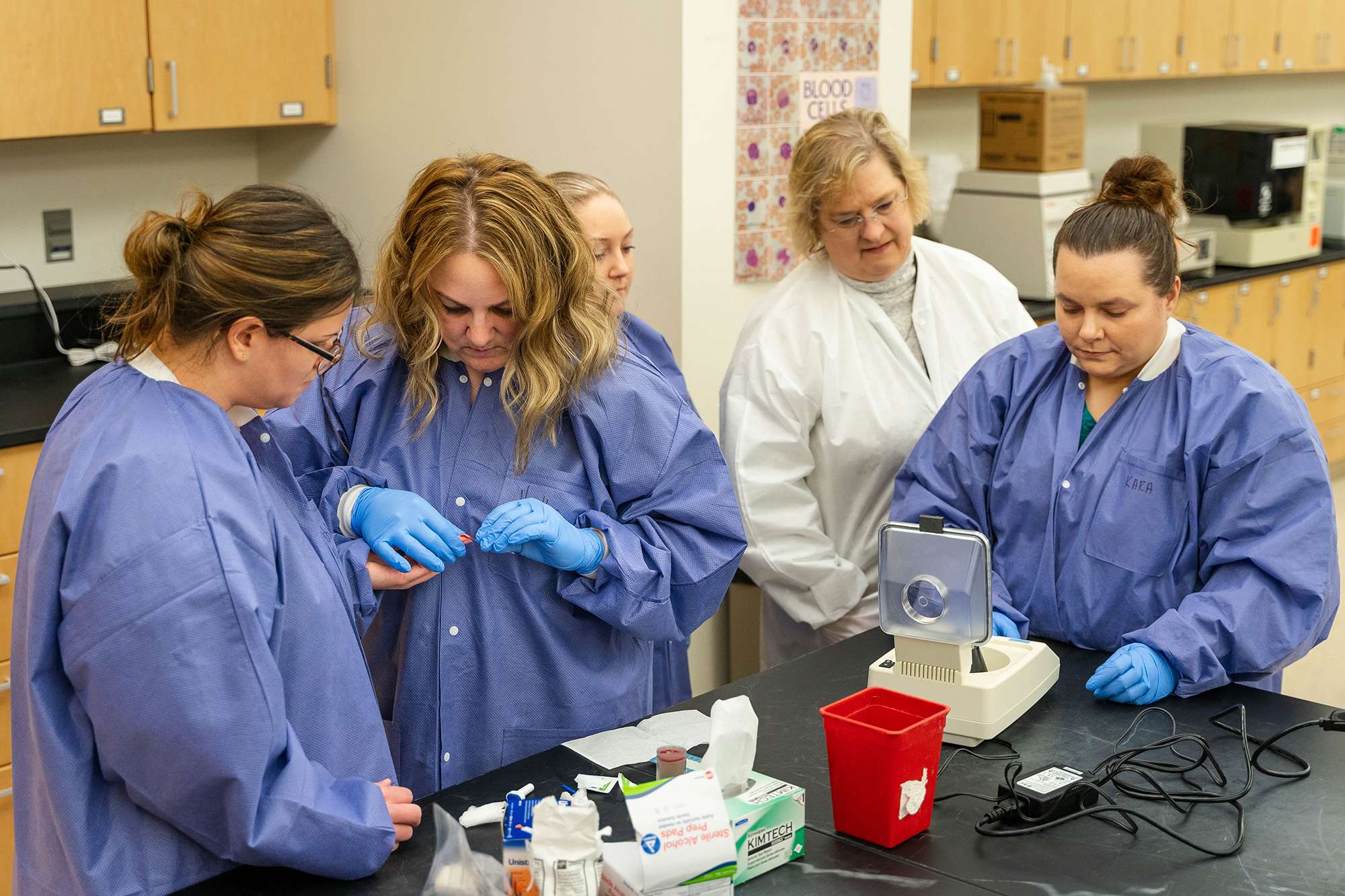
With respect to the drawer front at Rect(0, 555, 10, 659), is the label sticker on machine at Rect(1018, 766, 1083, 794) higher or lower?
higher

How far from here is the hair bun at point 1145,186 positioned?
1994 millimetres

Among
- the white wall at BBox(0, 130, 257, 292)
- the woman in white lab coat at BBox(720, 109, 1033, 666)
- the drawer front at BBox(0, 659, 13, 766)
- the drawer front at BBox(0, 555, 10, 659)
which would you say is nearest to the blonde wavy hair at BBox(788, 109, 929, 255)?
the woman in white lab coat at BBox(720, 109, 1033, 666)

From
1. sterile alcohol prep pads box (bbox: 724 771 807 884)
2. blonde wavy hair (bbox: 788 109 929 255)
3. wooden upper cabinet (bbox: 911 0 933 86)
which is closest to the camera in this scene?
sterile alcohol prep pads box (bbox: 724 771 807 884)

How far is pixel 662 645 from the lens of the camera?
2266 millimetres

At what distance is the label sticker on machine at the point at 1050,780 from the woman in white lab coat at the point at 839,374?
926 mm

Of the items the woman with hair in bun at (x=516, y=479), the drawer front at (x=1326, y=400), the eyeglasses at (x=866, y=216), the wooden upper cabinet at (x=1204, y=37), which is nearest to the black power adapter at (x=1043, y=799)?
the woman with hair in bun at (x=516, y=479)

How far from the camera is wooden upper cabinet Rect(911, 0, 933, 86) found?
4.04m

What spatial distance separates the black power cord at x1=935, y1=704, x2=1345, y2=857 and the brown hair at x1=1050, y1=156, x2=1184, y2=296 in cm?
65

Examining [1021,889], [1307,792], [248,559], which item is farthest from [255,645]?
[1307,792]

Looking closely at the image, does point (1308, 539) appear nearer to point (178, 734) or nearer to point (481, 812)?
point (481, 812)

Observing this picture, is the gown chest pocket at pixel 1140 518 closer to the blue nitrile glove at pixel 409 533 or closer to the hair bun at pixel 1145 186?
the hair bun at pixel 1145 186

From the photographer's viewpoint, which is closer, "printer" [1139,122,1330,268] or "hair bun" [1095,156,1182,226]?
"hair bun" [1095,156,1182,226]

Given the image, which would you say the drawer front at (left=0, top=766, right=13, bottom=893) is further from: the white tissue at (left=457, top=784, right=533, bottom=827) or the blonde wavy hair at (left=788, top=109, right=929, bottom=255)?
the blonde wavy hair at (left=788, top=109, right=929, bottom=255)

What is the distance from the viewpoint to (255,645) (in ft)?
4.11
